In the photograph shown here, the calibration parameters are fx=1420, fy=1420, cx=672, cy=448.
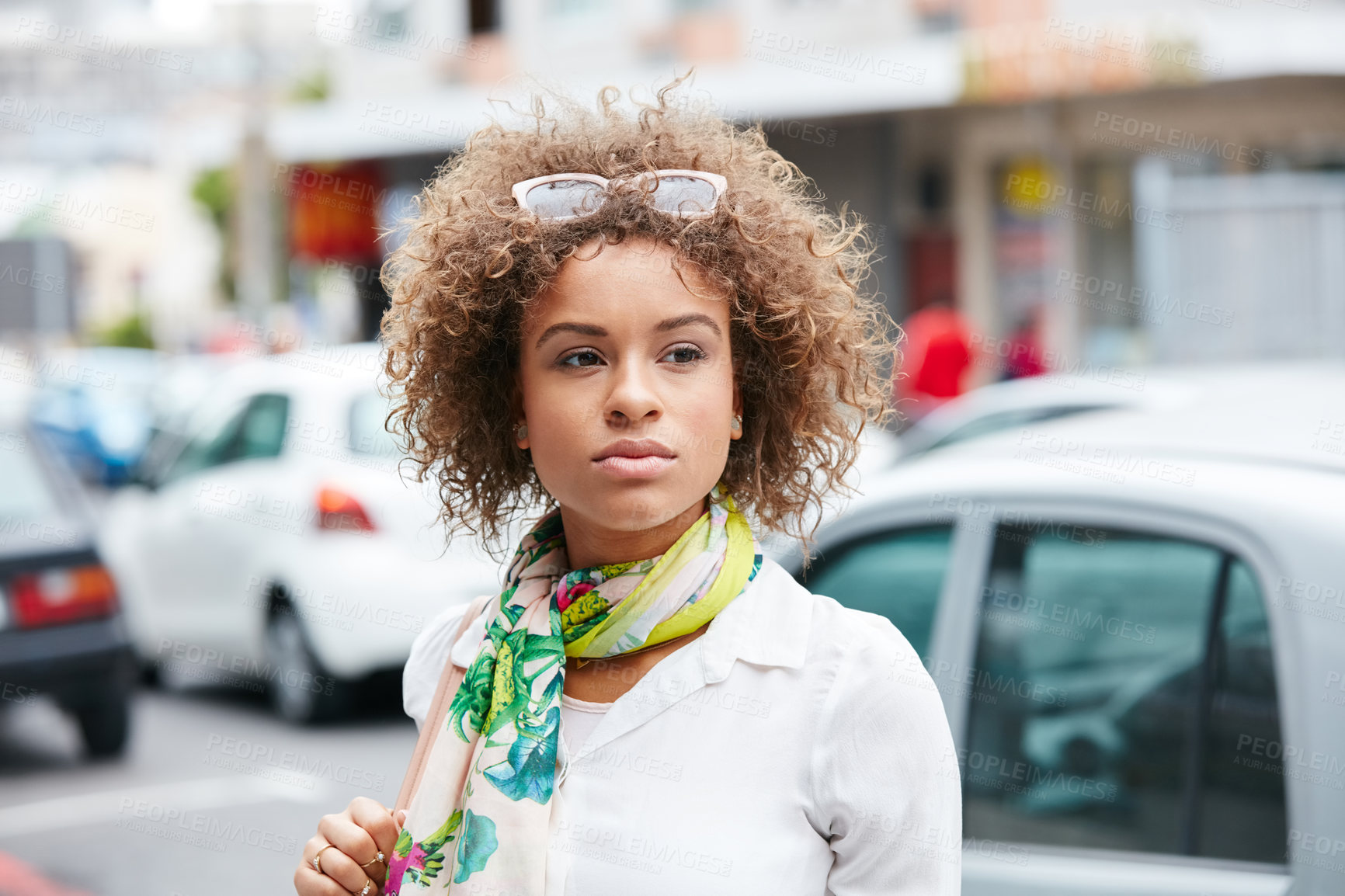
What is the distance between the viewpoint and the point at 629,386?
1558 millimetres

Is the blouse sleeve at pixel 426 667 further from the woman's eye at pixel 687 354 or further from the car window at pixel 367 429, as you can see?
the car window at pixel 367 429

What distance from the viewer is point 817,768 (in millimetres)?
1493

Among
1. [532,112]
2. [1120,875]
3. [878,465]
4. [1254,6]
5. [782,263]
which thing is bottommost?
[878,465]

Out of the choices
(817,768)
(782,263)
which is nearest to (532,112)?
(782,263)

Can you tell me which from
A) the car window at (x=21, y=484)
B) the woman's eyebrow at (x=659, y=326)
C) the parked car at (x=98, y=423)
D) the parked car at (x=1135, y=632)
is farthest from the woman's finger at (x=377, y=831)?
the parked car at (x=98, y=423)

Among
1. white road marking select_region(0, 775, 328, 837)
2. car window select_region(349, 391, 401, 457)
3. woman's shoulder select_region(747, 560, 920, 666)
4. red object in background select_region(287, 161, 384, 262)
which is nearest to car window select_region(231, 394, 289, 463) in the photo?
car window select_region(349, 391, 401, 457)

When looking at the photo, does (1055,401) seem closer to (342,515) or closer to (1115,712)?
(342,515)

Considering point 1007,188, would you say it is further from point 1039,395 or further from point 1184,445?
point 1184,445

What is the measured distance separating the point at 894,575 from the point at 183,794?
4.33 metres

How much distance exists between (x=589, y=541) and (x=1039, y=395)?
614 centimetres

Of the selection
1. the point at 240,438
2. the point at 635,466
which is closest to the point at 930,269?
the point at 240,438

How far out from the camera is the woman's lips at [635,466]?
157 cm

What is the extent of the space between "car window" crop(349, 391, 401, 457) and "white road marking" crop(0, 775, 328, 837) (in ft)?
5.27

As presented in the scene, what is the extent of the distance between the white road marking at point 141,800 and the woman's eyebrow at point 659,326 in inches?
189
